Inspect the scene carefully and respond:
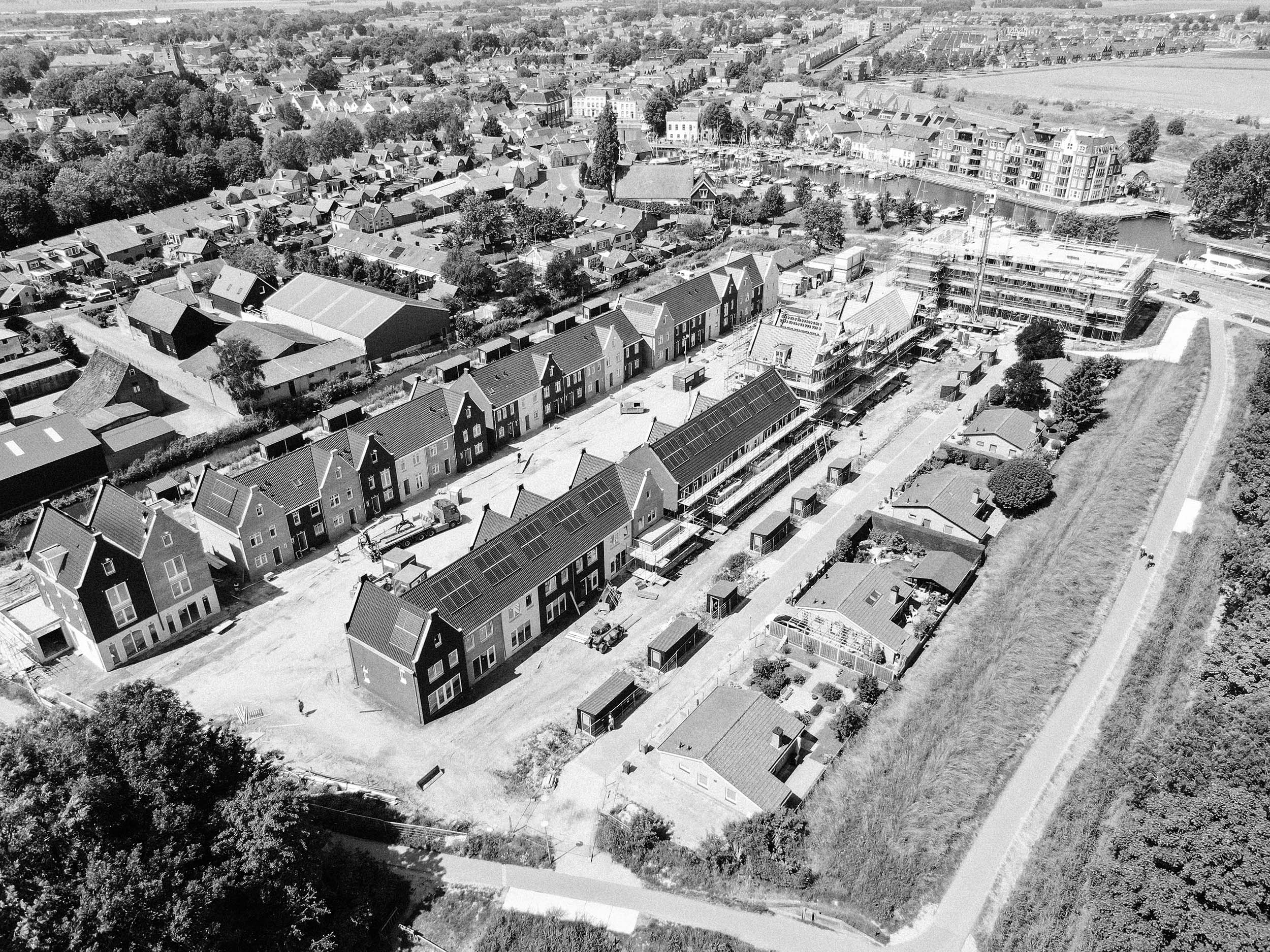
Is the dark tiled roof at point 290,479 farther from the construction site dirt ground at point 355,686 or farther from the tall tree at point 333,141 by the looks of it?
the tall tree at point 333,141

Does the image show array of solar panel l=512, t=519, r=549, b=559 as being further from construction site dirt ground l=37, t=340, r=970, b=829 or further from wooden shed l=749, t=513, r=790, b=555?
wooden shed l=749, t=513, r=790, b=555

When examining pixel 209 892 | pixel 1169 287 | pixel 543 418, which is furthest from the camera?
pixel 1169 287

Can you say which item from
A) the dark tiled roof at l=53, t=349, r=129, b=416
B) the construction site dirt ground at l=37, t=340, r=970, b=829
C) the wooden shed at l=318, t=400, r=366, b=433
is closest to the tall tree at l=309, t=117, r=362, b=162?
the dark tiled roof at l=53, t=349, r=129, b=416

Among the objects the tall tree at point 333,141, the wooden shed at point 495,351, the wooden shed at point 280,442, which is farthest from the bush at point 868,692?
the tall tree at point 333,141

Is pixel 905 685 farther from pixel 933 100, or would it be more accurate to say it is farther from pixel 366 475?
pixel 933 100

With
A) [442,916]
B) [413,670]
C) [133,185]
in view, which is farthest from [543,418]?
[133,185]

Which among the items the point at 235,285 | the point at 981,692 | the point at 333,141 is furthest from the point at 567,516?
the point at 333,141
